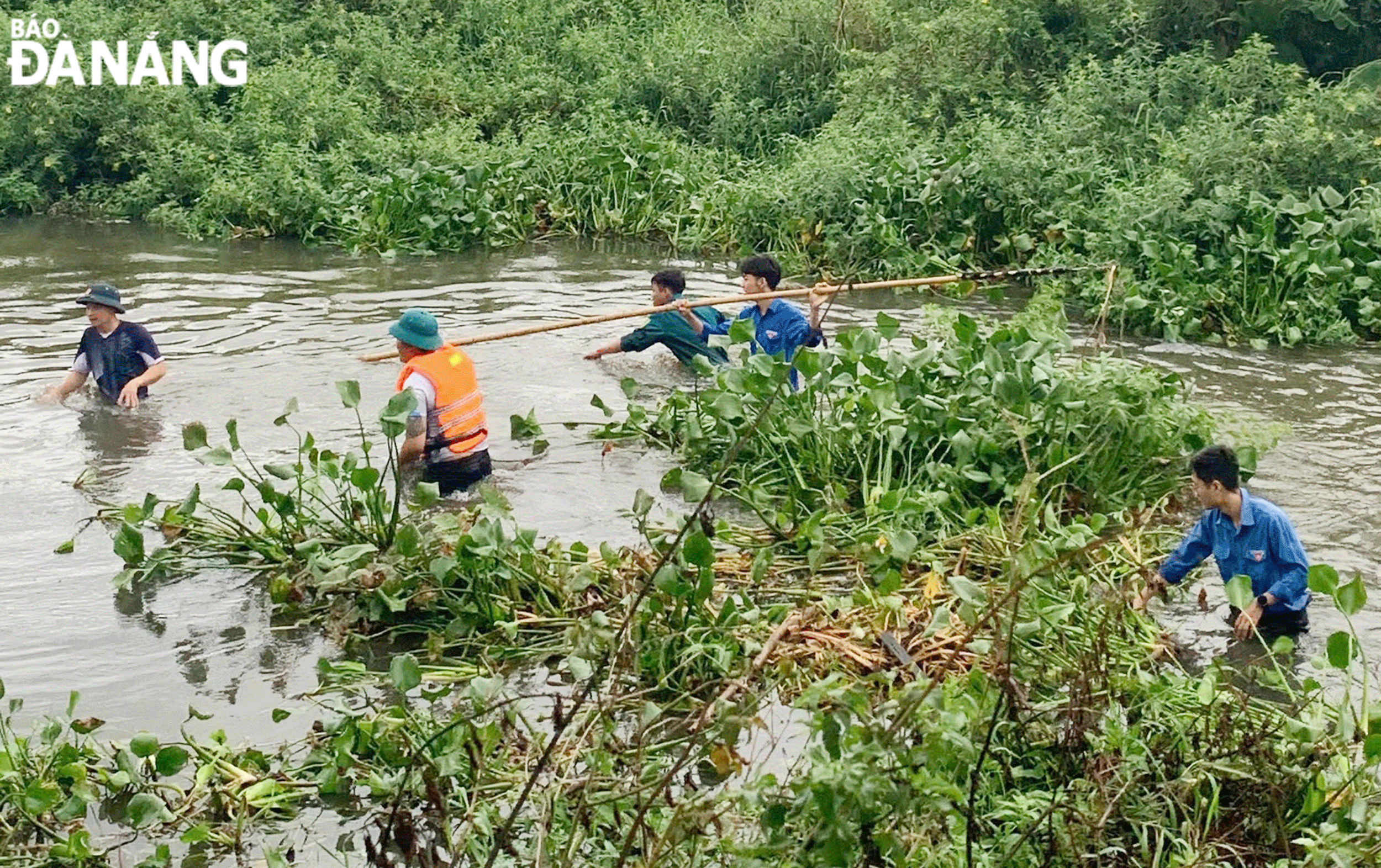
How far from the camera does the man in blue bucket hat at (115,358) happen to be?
31.4 ft

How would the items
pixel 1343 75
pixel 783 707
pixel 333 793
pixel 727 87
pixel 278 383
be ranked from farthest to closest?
pixel 727 87 → pixel 1343 75 → pixel 278 383 → pixel 783 707 → pixel 333 793

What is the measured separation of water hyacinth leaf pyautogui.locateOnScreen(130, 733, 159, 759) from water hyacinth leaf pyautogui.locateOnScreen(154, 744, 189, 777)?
3 centimetres

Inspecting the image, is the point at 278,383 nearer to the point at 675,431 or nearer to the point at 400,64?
the point at 675,431

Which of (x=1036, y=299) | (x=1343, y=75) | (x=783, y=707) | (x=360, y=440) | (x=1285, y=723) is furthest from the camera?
(x=1343, y=75)

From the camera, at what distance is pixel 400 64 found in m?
19.4

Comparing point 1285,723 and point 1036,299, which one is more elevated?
point 1036,299

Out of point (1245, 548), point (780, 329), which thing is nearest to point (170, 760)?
point (1245, 548)

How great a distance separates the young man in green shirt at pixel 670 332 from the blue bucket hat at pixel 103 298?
3173 millimetres

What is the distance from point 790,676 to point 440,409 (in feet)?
10.4

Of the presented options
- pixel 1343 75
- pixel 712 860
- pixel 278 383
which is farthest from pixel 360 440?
pixel 1343 75

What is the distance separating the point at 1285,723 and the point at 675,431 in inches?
173

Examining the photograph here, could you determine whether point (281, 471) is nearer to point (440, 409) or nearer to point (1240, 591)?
point (440, 409)

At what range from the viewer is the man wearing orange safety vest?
305 inches

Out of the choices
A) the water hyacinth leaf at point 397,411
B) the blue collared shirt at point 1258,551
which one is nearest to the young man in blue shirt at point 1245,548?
the blue collared shirt at point 1258,551
